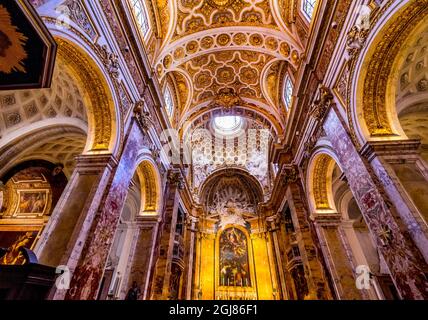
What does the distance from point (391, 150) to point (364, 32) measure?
316cm

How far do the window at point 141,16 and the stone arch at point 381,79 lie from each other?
8162 mm

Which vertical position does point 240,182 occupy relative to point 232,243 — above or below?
above

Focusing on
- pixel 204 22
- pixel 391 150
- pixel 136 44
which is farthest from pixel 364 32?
pixel 204 22

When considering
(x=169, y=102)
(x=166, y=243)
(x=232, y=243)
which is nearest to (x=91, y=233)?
(x=166, y=243)

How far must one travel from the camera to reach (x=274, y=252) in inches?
621

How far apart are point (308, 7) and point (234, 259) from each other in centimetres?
1626

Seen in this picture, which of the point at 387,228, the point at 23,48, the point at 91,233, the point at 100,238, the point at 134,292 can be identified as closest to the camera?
the point at 23,48

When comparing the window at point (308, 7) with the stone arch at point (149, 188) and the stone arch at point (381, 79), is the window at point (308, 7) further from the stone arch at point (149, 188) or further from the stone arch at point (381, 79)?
the stone arch at point (149, 188)

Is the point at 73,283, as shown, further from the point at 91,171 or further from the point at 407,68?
the point at 407,68

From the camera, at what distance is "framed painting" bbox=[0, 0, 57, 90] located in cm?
287

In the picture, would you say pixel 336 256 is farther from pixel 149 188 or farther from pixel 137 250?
pixel 149 188

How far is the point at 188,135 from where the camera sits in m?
15.3

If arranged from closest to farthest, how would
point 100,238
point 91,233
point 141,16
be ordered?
point 91,233 < point 100,238 < point 141,16

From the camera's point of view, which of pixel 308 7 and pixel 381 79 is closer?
pixel 381 79
